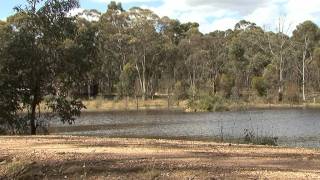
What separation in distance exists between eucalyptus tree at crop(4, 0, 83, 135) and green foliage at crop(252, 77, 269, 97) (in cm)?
4881

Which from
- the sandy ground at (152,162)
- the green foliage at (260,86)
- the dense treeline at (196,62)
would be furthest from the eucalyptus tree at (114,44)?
the sandy ground at (152,162)

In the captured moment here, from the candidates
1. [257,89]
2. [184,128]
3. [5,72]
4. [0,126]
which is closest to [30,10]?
[5,72]

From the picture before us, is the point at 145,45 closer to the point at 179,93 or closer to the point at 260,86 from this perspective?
the point at 179,93

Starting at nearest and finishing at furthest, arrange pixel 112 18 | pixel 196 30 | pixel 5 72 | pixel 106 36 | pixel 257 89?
pixel 5 72 → pixel 257 89 → pixel 106 36 → pixel 112 18 → pixel 196 30

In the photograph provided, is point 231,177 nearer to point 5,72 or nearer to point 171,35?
point 5,72

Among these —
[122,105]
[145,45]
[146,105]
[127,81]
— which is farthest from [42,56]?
[145,45]

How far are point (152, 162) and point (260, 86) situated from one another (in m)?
63.7

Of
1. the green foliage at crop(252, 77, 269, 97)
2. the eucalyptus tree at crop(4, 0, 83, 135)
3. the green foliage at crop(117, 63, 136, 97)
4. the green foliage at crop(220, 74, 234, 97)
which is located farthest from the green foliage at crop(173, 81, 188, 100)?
the eucalyptus tree at crop(4, 0, 83, 135)

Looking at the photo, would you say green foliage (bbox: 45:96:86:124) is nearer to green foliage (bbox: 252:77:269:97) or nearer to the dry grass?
the dry grass

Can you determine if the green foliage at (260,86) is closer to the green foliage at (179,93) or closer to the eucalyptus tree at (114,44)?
the green foliage at (179,93)

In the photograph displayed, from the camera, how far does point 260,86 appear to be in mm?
73688

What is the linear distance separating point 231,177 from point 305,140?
17.2 metres

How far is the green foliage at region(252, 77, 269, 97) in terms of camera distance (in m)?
73.1

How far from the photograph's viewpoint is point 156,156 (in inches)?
485
